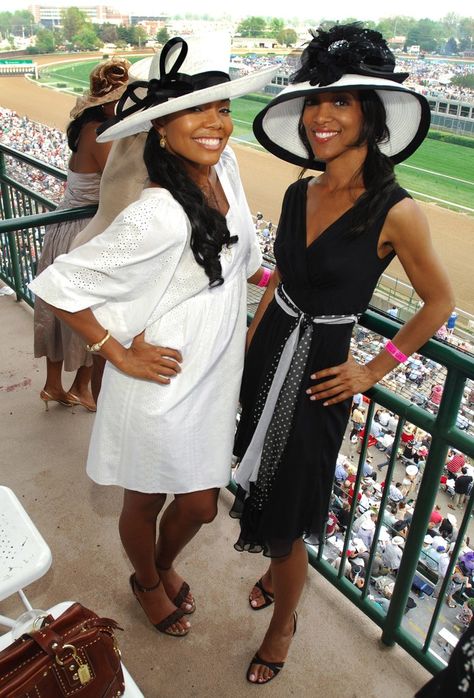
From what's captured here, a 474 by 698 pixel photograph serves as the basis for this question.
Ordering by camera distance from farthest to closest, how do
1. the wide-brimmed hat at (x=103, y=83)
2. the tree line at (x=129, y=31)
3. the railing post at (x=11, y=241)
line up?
1. the tree line at (x=129, y=31)
2. the railing post at (x=11, y=241)
3. the wide-brimmed hat at (x=103, y=83)

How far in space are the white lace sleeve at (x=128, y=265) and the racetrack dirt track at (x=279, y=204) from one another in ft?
81.6

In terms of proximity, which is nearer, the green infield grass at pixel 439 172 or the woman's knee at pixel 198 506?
the woman's knee at pixel 198 506

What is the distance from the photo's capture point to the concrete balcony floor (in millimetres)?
1624

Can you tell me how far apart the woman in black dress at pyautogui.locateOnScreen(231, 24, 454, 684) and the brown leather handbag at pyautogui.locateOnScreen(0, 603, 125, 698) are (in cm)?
51

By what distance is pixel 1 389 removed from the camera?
2934mm

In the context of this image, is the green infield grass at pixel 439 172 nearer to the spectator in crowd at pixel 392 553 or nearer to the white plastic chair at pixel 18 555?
the spectator in crowd at pixel 392 553

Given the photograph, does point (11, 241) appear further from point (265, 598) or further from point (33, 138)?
point (33, 138)

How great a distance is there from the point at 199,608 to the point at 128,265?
3.92 feet

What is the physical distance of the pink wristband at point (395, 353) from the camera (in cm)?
125

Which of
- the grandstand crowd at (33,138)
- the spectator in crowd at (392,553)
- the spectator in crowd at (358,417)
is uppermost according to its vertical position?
the spectator in crowd at (358,417)

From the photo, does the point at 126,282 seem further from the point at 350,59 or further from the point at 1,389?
the point at 1,389

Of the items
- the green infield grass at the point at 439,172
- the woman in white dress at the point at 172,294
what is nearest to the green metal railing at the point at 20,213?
the woman in white dress at the point at 172,294

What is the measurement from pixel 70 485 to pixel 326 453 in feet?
4.47

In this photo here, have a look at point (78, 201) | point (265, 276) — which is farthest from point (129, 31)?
point (265, 276)
